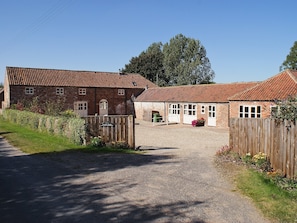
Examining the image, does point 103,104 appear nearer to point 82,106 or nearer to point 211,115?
point 82,106

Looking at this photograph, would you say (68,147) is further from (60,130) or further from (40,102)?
(40,102)

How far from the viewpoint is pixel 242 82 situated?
30.9 m

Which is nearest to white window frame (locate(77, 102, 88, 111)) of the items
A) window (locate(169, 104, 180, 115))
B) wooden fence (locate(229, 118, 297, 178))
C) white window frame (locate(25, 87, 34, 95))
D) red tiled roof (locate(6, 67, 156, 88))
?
red tiled roof (locate(6, 67, 156, 88))

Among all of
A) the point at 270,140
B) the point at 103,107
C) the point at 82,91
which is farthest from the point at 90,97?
the point at 270,140

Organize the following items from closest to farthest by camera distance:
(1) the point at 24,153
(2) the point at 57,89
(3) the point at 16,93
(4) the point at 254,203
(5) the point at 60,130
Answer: (4) the point at 254,203, (1) the point at 24,153, (5) the point at 60,130, (3) the point at 16,93, (2) the point at 57,89

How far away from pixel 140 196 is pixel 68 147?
761cm

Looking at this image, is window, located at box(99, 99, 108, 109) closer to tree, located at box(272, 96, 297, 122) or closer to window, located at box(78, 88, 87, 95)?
window, located at box(78, 88, 87, 95)

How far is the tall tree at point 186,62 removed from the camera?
66062 millimetres

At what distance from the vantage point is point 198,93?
3362cm

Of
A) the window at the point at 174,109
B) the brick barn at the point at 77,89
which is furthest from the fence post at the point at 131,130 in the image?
the brick barn at the point at 77,89

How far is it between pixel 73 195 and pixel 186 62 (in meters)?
63.0

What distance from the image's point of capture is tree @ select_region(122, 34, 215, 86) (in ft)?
217

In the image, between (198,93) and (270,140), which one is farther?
(198,93)

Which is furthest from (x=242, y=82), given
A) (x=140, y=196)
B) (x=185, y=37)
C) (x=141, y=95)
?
(x=185, y=37)
